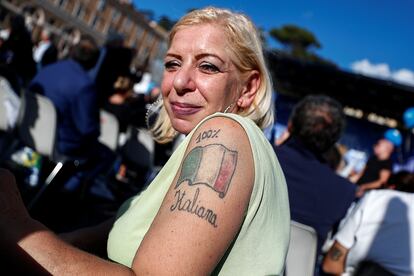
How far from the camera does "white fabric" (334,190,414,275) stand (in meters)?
2.42

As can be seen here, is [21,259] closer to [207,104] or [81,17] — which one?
[207,104]

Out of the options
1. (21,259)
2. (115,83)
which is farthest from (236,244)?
(115,83)

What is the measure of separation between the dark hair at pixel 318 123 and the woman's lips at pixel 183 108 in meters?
1.44

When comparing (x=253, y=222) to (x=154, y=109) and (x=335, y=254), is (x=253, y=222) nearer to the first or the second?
(x=154, y=109)

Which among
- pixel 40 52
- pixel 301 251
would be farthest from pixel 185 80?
pixel 40 52

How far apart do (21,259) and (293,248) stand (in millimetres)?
1288

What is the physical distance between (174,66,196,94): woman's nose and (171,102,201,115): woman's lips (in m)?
0.06

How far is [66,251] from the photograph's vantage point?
90 cm

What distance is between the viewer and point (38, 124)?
12.6 ft

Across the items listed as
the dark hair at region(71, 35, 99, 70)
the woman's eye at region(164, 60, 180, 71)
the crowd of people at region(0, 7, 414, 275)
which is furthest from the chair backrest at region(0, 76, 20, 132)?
the woman's eye at region(164, 60, 180, 71)

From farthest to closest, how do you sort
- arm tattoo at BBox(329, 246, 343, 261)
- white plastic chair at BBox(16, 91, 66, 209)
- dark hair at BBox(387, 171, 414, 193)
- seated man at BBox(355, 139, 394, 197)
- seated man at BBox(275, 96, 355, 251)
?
1. seated man at BBox(355, 139, 394, 197)
2. white plastic chair at BBox(16, 91, 66, 209)
3. dark hair at BBox(387, 171, 414, 193)
4. arm tattoo at BBox(329, 246, 343, 261)
5. seated man at BBox(275, 96, 355, 251)

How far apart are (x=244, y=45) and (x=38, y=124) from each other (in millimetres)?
3007

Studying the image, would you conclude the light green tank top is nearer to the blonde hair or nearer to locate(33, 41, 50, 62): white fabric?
the blonde hair

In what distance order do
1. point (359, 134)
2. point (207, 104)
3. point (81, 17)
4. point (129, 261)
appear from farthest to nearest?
point (81, 17) < point (359, 134) < point (207, 104) < point (129, 261)
